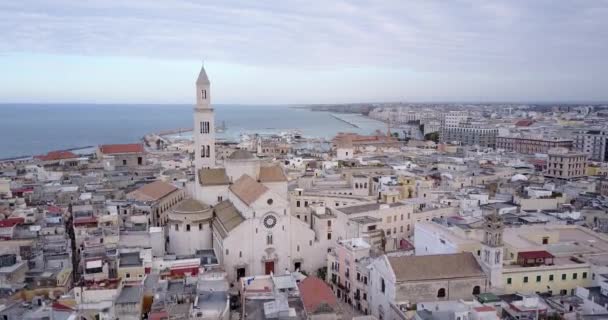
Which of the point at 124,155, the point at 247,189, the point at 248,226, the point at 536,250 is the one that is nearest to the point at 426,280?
the point at 536,250

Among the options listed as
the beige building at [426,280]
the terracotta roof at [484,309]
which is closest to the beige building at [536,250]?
the beige building at [426,280]

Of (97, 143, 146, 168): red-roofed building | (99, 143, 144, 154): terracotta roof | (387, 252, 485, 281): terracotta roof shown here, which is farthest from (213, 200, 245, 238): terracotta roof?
(99, 143, 144, 154): terracotta roof

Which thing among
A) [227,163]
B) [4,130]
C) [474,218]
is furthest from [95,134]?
[474,218]

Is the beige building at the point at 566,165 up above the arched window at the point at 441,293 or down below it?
above

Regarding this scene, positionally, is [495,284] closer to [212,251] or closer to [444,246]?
[444,246]

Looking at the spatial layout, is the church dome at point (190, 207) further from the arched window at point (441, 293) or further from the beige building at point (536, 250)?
the arched window at point (441, 293)

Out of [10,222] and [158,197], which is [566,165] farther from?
[10,222]
